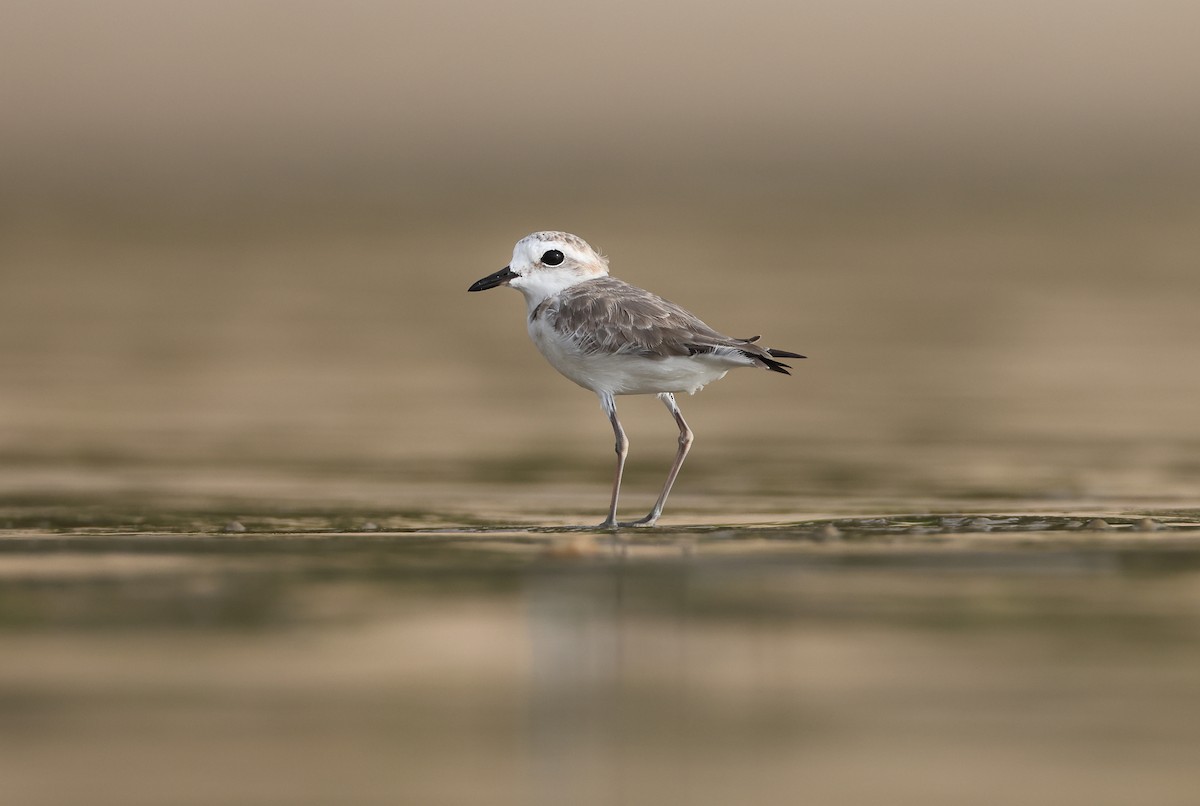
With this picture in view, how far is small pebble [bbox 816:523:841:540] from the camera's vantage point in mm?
7391

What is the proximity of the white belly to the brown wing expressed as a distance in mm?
50

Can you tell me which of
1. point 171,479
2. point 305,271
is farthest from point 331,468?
point 305,271

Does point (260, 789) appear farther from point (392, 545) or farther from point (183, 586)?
point (392, 545)

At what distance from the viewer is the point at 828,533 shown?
7484 mm

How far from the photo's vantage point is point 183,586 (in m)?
6.36

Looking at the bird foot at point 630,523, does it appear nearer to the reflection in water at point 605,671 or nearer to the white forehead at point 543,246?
the reflection in water at point 605,671

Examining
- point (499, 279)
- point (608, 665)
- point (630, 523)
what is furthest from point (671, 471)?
point (608, 665)

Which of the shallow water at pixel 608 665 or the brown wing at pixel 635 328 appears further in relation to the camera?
the brown wing at pixel 635 328

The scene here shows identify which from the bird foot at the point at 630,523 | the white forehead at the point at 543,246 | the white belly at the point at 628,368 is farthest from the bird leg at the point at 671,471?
the white forehead at the point at 543,246

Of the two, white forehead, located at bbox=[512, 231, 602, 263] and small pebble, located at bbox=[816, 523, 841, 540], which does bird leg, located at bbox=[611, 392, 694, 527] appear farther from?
small pebble, located at bbox=[816, 523, 841, 540]

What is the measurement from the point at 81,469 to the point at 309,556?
139 inches

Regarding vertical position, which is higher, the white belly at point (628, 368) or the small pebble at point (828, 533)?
the white belly at point (628, 368)

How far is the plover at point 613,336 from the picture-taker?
8.51 m

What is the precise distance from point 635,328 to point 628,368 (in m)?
0.21
